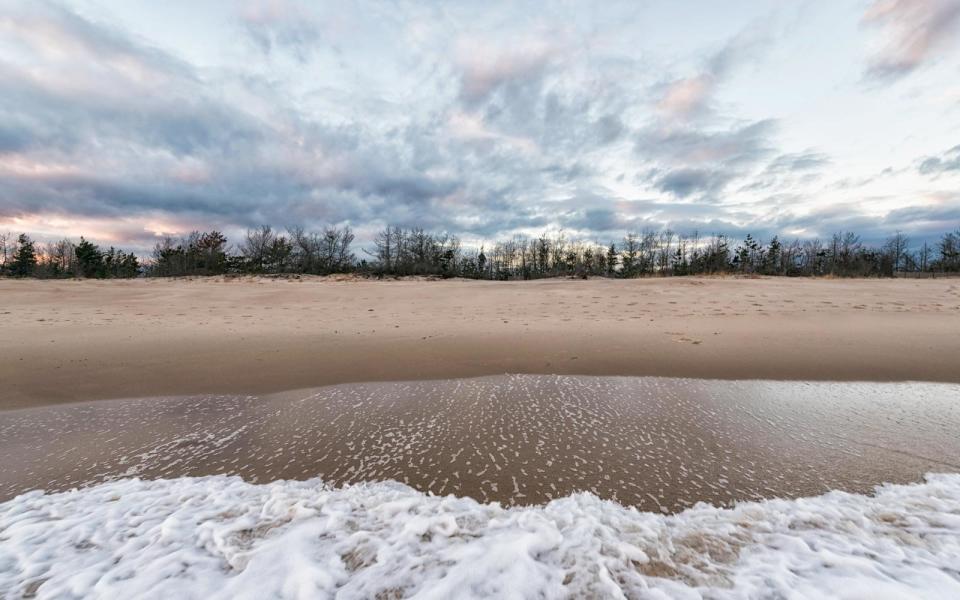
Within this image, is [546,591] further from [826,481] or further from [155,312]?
[155,312]

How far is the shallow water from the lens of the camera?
261cm

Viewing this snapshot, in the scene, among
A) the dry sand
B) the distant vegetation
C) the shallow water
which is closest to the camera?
the shallow water

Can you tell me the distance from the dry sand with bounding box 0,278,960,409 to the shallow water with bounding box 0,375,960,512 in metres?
0.74

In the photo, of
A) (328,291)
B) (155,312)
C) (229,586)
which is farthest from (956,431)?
(328,291)

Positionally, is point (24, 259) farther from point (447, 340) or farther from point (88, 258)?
point (447, 340)

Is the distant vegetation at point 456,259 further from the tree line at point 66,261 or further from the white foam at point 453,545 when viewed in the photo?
→ the white foam at point 453,545

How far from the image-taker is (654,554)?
189 cm

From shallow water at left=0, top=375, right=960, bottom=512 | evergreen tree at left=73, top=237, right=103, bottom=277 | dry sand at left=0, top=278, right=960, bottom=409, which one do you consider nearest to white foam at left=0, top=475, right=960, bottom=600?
shallow water at left=0, top=375, right=960, bottom=512

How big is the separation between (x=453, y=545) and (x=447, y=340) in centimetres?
546

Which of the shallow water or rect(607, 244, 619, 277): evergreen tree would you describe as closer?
the shallow water

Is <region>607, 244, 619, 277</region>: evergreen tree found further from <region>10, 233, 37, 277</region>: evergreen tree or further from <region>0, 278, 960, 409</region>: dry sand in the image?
<region>10, 233, 37, 277</region>: evergreen tree

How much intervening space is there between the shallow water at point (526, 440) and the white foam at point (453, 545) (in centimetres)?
20

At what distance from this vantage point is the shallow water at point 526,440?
8.57ft

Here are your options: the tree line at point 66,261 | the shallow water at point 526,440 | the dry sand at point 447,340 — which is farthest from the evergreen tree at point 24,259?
the shallow water at point 526,440
